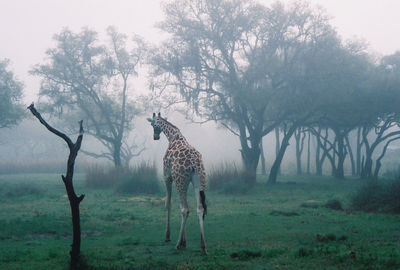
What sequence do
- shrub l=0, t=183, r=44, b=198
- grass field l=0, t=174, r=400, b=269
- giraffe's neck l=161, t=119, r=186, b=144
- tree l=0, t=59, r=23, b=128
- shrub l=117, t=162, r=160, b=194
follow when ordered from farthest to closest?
tree l=0, t=59, r=23, b=128 < shrub l=117, t=162, r=160, b=194 < shrub l=0, t=183, r=44, b=198 < giraffe's neck l=161, t=119, r=186, b=144 < grass field l=0, t=174, r=400, b=269

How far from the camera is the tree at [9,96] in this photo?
102 ft

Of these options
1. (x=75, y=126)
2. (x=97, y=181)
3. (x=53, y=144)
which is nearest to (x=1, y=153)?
(x=53, y=144)

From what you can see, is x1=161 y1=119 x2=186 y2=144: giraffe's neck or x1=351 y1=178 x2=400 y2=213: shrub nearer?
x1=161 y1=119 x2=186 y2=144: giraffe's neck

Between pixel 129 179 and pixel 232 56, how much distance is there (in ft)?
38.0

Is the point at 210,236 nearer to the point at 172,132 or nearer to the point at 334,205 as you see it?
the point at 172,132

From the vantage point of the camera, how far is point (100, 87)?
35375 mm

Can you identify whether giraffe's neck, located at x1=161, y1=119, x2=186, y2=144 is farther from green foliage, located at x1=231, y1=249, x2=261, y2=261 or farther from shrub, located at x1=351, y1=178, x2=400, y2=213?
shrub, located at x1=351, y1=178, x2=400, y2=213

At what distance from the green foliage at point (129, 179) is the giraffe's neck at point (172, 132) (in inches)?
440

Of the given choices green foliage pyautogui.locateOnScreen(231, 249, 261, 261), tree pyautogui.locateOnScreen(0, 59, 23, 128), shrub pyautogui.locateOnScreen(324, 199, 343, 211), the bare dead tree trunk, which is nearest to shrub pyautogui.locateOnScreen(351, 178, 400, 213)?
shrub pyautogui.locateOnScreen(324, 199, 343, 211)

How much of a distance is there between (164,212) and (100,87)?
21.9 metres

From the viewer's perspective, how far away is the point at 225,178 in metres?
24.5

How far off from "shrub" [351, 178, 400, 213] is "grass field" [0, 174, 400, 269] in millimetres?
1046

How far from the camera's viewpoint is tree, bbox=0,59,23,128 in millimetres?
31188

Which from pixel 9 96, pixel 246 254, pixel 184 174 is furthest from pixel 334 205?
pixel 9 96
